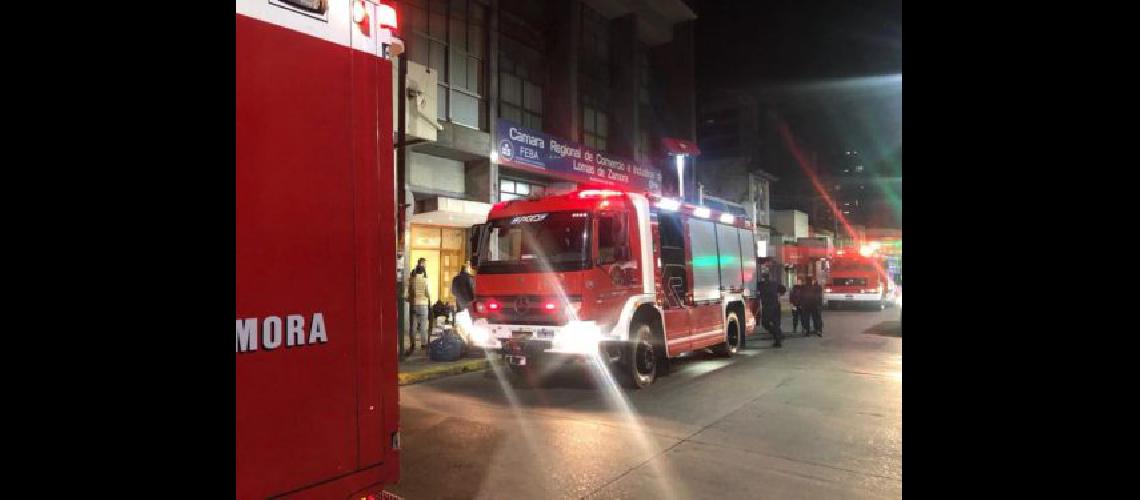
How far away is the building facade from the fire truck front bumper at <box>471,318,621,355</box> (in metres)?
3.89

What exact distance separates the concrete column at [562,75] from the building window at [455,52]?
3212 millimetres

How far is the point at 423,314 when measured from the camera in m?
13.5

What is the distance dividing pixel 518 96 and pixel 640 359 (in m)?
14.0

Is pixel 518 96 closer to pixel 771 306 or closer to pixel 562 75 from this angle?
pixel 562 75

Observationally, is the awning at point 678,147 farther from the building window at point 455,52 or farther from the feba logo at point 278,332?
the feba logo at point 278,332

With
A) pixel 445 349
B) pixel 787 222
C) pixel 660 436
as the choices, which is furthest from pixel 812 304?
pixel 787 222

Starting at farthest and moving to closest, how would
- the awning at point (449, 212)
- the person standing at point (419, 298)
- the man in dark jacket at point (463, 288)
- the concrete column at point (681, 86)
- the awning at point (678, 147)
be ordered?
the concrete column at point (681, 86)
the awning at point (678, 147)
the awning at point (449, 212)
the person standing at point (419, 298)
the man in dark jacket at point (463, 288)

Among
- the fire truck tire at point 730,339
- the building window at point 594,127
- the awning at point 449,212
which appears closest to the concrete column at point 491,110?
the awning at point 449,212

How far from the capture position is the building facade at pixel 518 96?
1689 cm

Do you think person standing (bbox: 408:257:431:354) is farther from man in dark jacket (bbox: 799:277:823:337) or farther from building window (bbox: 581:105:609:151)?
building window (bbox: 581:105:609:151)

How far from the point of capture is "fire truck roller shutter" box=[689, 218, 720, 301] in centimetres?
1109

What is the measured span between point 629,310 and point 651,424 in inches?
93.9

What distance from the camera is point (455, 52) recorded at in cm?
1875
